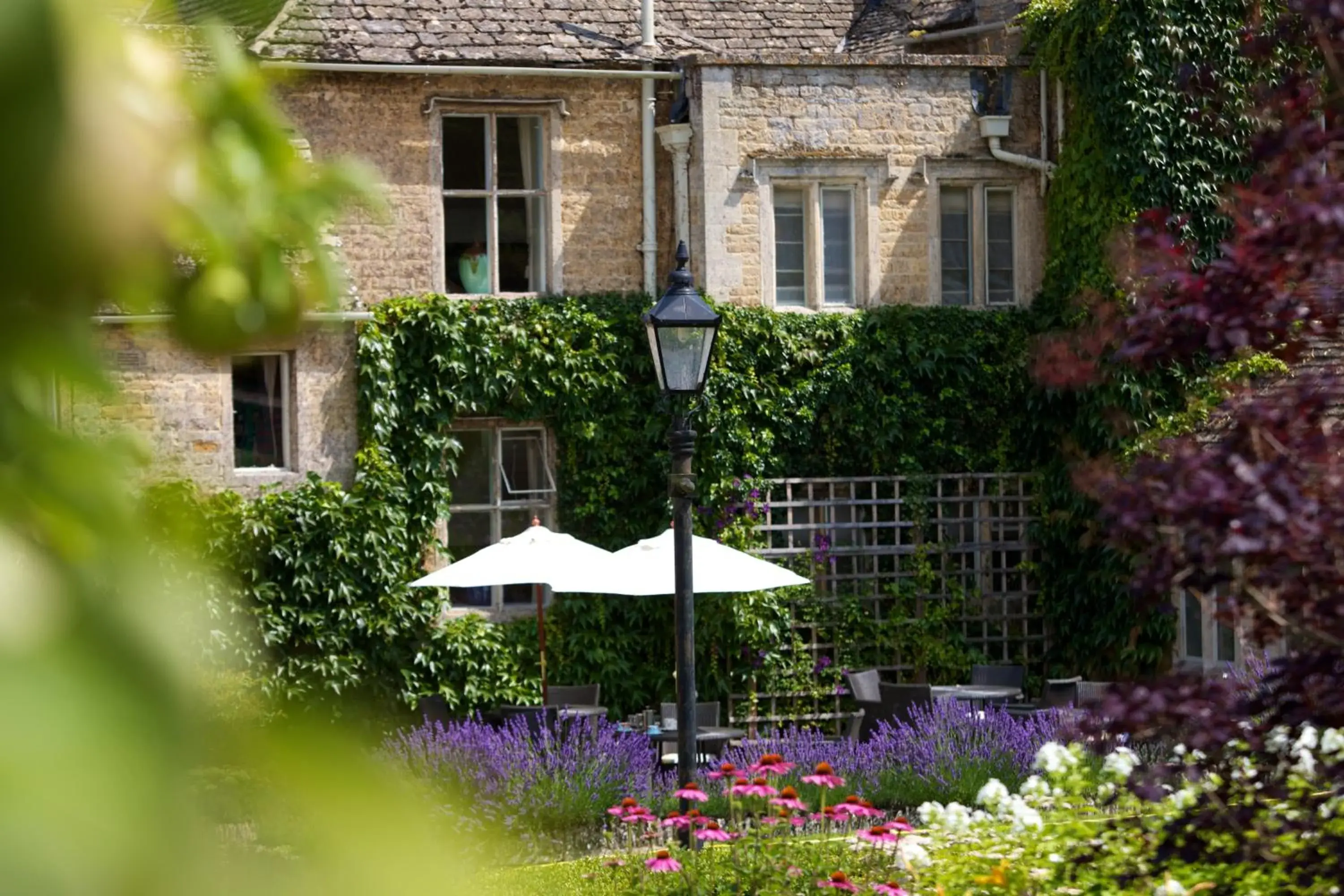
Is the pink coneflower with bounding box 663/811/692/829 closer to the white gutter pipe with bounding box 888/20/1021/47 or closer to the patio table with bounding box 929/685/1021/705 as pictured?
the patio table with bounding box 929/685/1021/705

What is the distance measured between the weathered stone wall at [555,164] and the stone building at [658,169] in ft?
0.06

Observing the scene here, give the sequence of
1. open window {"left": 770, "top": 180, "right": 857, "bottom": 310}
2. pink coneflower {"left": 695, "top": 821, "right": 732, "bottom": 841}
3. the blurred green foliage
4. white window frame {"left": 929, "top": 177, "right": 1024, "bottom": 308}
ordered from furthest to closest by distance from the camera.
A: white window frame {"left": 929, "top": 177, "right": 1024, "bottom": 308}, open window {"left": 770, "top": 180, "right": 857, "bottom": 310}, pink coneflower {"left": 695, "top": 821, "right": 732, "bottom": 841}, the blurred green foliage

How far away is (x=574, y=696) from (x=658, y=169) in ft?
15.8

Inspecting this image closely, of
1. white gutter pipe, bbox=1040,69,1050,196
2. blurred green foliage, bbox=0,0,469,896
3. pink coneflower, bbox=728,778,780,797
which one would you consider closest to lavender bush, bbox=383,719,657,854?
pink coneflower, bbox=728,778,780,797

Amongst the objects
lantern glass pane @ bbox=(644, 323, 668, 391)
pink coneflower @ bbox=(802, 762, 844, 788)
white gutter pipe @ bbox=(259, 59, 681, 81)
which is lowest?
pink coneflower @ bbox=(802, 762, 844, 788)

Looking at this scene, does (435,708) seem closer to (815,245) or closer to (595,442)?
(595,442)

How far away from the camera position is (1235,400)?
4227 mm

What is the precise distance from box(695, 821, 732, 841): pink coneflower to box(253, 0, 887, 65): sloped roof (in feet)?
26.6

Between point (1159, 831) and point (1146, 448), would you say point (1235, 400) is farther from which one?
point (1146, 448)

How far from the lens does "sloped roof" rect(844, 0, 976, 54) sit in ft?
59.3

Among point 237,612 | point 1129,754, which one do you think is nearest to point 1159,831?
point 1129,754

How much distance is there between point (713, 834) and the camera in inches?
303

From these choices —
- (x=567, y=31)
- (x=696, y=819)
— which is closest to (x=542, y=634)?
(x=567, y=31)

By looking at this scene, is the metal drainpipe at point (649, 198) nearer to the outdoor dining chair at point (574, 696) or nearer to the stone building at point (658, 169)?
the stone building at point (658, 169)
